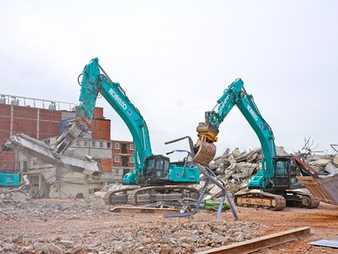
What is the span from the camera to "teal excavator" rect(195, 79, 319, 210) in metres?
20.8

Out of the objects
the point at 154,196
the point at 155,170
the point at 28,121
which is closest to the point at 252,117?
the point at 155,170

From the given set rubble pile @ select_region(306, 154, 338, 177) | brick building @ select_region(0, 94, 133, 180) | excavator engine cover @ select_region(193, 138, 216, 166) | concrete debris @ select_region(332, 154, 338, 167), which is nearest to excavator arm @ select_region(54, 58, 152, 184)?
excavator engine cover @ select_region(193, 138, 216, 166)

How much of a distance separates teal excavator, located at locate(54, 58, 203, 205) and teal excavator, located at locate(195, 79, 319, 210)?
2.70 meters

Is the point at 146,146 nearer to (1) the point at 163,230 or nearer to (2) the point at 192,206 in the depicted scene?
(2) the point at 192,206

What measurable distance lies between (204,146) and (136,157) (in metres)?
6.39

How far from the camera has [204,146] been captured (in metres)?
14.3

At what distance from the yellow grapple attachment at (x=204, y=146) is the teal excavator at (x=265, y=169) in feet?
7.66

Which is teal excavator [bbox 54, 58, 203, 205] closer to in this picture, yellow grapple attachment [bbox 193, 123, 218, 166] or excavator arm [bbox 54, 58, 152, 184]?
excavator arm [bbox 54, 58, 152, 184]

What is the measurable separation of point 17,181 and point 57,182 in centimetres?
291

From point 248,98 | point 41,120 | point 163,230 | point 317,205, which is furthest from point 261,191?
point 41,120

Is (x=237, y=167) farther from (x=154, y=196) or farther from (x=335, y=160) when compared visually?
(x=154, y=196)

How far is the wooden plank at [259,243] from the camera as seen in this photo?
6834 millimetres

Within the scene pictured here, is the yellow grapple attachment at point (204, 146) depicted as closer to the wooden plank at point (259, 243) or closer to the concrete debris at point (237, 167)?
the wooden plank at point (259, 243)

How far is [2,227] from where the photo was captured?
34.5ft
